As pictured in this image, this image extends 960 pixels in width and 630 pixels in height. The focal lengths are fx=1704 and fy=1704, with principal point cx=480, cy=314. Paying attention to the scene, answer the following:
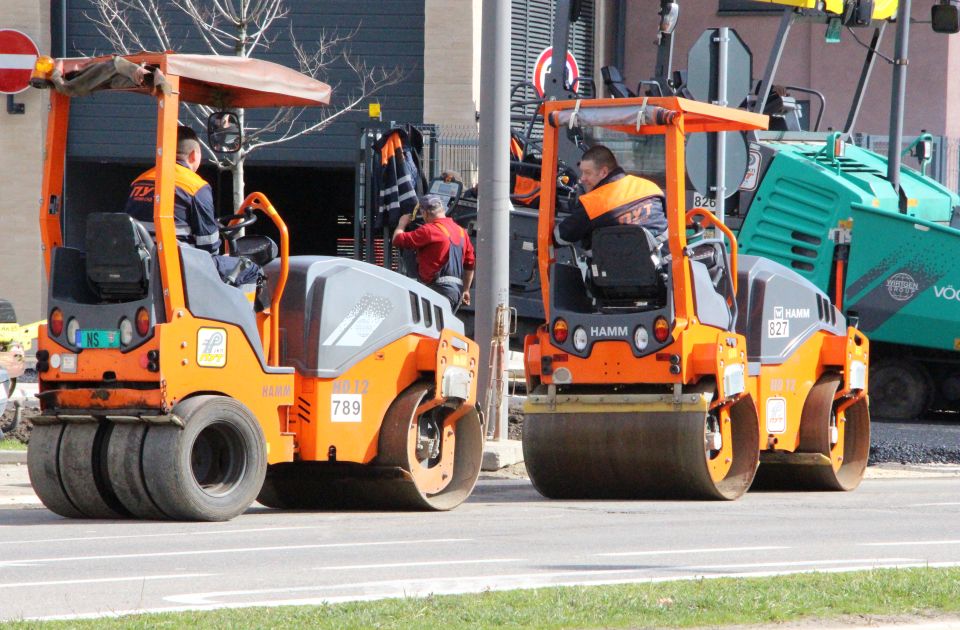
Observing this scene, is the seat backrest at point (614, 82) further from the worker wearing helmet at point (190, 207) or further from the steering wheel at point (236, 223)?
the worker wearing helmet at point (190, 207)

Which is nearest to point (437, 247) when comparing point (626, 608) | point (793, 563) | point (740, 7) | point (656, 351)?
point (656, 351)

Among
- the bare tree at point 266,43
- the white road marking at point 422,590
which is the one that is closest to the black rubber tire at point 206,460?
the white road marking at point 422,590

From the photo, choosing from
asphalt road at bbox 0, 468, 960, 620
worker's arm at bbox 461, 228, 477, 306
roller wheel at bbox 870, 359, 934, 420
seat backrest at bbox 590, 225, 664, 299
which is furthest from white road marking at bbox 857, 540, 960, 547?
roller wheel at bbox 870, 359, 934, 420

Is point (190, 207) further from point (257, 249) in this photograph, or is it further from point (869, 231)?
point (869, 231)

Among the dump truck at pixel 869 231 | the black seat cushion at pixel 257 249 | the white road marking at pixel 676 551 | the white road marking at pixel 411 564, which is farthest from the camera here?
the dump truck at pixel 869 231

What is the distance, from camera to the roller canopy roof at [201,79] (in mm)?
9820

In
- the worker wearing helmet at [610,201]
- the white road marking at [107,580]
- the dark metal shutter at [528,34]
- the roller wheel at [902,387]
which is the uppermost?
the dark metal shutter at [528,34]

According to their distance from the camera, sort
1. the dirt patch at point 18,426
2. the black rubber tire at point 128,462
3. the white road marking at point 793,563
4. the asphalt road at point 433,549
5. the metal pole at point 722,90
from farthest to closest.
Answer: the dirt patch at point 18,426
the metal pole at point 722,90
the black rubber tire at point 128,462
the white road marking at point 793,563
the asphalt road at point 433,549

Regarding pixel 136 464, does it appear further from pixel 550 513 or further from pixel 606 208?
pixel 606 208

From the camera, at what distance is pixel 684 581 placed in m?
7.54

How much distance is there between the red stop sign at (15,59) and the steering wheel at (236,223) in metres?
13.5

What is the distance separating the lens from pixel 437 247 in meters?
15.8

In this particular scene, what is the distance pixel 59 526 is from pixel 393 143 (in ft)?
35.9

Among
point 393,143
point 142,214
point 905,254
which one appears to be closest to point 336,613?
point 142,214
